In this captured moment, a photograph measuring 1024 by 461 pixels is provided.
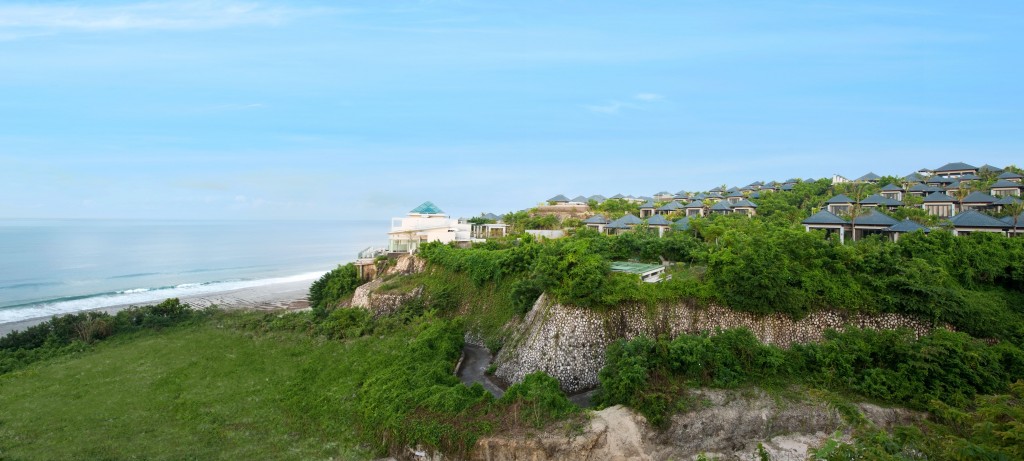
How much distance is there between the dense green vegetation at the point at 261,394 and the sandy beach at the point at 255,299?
1129cm

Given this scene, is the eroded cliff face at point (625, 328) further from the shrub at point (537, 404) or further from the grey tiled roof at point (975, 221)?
the grey tiled roof at point (975, 221)

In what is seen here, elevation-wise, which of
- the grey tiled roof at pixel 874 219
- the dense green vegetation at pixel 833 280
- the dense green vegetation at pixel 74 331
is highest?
the grey tiled roof at pixel 874 219

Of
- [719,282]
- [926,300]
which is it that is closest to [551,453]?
[719,282]

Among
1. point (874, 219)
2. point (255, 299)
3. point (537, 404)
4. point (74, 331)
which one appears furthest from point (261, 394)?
point (874, 219)

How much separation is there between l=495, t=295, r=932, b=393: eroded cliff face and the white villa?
16.8 m

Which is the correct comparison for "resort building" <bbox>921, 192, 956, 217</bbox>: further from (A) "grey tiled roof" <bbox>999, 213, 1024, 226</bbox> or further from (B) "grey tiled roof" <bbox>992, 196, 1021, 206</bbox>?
Answer: (A) "grey tiled roof" <bbox>999, 213, 1024, 226</bbox>

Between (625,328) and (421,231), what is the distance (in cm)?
2071

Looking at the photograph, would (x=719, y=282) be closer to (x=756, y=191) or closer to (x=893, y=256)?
(x=893, y=256)

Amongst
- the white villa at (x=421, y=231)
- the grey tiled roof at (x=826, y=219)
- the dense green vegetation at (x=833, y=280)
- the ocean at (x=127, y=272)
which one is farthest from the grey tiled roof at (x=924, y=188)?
the ocean at (x=127, y=272)

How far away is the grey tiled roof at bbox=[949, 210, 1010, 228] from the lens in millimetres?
24703

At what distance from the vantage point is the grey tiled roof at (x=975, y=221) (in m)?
24.7

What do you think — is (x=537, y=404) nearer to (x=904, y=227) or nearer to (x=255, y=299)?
(x=904, y=227)

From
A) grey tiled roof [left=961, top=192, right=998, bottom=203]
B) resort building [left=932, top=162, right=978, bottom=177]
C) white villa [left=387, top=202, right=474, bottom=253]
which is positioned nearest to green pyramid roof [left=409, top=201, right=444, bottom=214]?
white villa [left=387, top=202, right=474, bottom=253]

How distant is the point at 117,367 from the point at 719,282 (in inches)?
985
